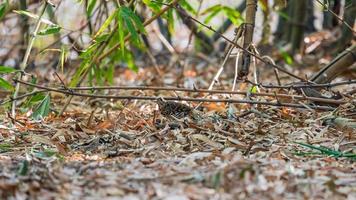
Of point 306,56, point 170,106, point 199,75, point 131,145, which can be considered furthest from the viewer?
point 306,56

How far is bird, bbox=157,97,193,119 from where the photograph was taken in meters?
2.21

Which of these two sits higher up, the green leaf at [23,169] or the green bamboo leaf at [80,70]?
the green bamboo leaf at [80,70]

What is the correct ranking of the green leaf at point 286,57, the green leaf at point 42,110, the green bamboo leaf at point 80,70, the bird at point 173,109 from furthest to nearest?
the green leaf at point 286,57 < the green bamboo leaf at point 80,70 < the green leaf at point 42,110 < the bird at point 173,109

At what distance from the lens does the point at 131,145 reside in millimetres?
1947

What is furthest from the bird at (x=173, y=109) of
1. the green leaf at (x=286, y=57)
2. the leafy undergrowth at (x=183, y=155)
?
the green leaf at (x=286, y=57)

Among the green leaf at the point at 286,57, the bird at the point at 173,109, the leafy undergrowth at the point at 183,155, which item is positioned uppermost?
the green leaf at the point at 286,57

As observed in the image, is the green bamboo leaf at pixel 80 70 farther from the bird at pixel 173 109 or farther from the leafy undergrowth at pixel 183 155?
the bird at pixel 173 109

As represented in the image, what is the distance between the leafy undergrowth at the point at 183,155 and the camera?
4.77 ft

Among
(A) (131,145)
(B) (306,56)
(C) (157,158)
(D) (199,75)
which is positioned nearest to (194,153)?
(C) (157,158)

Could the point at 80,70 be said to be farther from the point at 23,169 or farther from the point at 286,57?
the point at 286,57

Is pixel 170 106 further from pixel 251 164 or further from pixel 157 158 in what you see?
pixel 251 164

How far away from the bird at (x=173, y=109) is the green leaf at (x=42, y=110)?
0.40m

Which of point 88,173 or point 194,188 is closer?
point 194,188

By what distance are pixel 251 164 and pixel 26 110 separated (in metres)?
1.27
